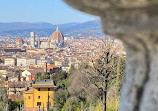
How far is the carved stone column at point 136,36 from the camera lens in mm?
302

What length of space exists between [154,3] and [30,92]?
14611 millimetres

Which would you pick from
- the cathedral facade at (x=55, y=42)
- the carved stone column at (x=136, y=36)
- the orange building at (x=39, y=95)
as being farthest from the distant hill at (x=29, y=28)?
the carved stone column at (x=136, y=36)

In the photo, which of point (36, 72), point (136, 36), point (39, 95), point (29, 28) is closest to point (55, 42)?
point (36, 72)

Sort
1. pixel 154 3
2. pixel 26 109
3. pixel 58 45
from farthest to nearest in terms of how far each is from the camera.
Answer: pixel 58 45
pixel 26 109
pixel 154 3

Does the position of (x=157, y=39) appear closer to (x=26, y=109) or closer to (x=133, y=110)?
(x=133, y=110)

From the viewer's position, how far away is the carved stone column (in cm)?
30

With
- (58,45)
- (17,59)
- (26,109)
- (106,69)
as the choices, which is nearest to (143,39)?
(106,69)

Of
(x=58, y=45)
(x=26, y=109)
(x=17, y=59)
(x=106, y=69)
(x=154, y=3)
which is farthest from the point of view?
(x=58, y=45)

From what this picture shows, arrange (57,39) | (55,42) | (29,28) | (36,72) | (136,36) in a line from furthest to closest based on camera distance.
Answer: (29,28)
(55,42)
(57,39)
(36,72)
(136,36)

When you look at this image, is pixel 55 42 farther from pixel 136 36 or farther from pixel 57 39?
pixel 136 36

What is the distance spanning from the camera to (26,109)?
46.0ft

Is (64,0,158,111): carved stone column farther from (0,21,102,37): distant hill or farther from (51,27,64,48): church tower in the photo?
(0,21,102,37): distant hill

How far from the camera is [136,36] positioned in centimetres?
33

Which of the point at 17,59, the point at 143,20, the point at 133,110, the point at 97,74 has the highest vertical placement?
the point at 143,20
